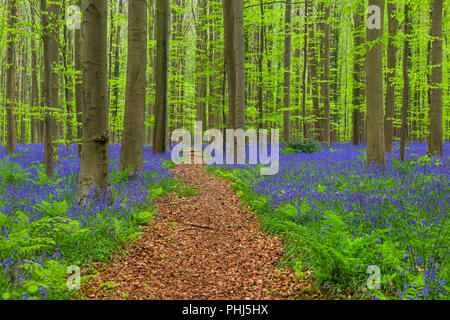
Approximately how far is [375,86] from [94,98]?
27.0 feet

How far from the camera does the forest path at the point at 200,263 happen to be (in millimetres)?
3793

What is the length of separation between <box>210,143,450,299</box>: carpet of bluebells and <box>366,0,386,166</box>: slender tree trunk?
1.22 metres

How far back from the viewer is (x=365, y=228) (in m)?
4.47

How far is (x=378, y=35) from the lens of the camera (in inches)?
368

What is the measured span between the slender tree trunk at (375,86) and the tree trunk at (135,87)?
7.01 meters

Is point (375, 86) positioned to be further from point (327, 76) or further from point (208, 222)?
point (327, 76)

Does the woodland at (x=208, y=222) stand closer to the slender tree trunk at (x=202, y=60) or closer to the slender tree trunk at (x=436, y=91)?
the slender tree trunk at (x=436, y=91)

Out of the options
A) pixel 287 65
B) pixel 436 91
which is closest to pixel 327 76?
pixel 287 65

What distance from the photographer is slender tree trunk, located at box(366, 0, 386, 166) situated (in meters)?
9.27

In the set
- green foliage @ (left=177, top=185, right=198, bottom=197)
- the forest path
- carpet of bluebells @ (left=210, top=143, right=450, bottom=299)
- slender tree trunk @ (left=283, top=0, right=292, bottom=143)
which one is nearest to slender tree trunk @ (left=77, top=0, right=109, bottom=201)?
the forest path
